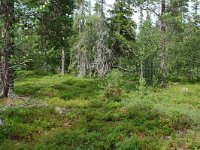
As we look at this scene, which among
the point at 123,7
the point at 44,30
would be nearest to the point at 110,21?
the point at 123,7

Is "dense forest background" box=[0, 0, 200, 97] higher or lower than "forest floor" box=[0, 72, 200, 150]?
higher

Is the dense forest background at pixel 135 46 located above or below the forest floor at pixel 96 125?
above

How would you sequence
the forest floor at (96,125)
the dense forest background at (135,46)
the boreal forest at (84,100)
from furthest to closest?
1. the dense forest background at (135,46)
2. the forest floor at (96,125)
3. the boreal forest at (84,100)

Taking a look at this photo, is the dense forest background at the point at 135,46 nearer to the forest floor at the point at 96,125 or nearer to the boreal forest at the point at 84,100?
the boreal forest at the point at 84,100

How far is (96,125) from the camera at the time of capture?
46.6ft

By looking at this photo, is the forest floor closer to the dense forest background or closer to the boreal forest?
the boreal forest

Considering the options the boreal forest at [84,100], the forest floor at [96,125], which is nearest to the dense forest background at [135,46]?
the boreal forest at [84,100]

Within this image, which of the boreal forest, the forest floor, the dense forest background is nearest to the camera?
the boreal forest

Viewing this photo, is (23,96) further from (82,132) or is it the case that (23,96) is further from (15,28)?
(15,28)

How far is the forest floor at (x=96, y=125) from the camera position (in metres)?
12.1

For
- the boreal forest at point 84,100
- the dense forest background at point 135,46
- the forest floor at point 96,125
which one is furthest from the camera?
the dense forest background at point 135,46

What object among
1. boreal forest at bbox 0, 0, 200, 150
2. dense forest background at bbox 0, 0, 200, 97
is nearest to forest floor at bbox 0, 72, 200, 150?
boreal forest at bbox 0, 0, 200, 150

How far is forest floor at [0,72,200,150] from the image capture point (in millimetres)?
12133

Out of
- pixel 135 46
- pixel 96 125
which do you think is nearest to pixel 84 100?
pixel 96 125
